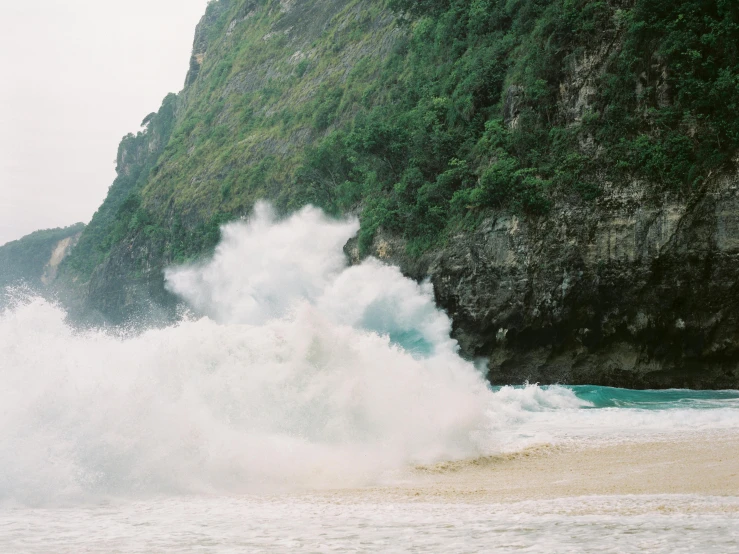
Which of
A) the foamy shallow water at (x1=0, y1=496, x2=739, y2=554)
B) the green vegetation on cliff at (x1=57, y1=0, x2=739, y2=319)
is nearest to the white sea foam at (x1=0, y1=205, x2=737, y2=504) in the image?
the foamy shallow water at (x1=0, y1=496, x2=739, y2=554)

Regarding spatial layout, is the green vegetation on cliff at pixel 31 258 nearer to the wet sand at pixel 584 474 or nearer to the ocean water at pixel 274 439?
the ocean water at pixel 274 439

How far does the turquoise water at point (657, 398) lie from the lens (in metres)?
15.5

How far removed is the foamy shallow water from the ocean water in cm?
3

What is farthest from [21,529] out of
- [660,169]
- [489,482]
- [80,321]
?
[80,321]

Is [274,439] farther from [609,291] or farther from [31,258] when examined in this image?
[31,258]

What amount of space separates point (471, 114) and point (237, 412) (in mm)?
19119

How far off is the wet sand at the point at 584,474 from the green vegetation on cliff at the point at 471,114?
1150 cm

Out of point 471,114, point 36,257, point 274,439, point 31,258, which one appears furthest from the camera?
point 36,257

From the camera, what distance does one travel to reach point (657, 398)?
17625 millimetres

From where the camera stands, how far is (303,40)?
177ft

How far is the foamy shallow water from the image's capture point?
5.01 meters

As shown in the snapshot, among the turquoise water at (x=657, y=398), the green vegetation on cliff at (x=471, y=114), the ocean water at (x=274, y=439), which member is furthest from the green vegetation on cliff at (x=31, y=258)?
the ocean water at (x=274, y=439)

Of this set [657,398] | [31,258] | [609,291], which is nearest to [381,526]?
[657,398]

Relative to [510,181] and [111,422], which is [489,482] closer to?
[111,422]
